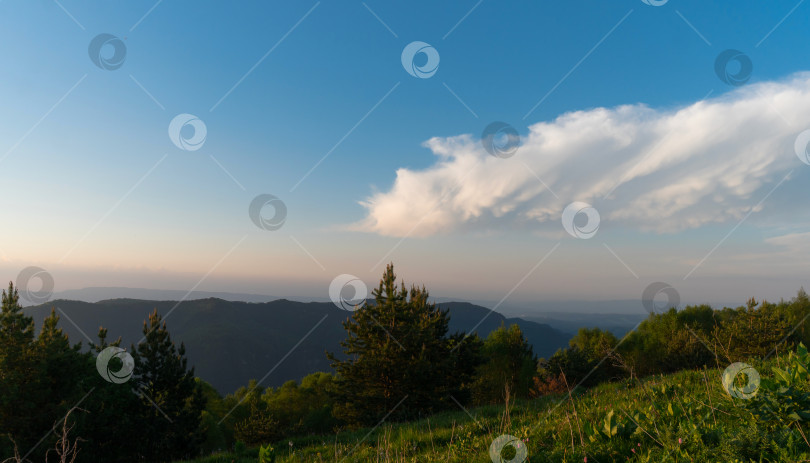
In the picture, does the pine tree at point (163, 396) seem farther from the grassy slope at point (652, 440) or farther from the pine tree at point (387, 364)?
the grassy slope at point (652, 440)

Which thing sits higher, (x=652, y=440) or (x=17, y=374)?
(x=652, y=440)

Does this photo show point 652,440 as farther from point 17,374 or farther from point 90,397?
point 17,374

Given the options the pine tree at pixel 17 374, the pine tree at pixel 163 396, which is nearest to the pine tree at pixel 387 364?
the pine tree at pixel 163 396

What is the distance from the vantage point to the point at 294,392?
99.1 m

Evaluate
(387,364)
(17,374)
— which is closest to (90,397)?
(17,374)

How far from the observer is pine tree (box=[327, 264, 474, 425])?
2584 cm

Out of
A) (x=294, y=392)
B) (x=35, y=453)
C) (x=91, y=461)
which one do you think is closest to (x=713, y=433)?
(x=35, y=453)

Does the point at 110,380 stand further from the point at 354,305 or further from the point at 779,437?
the point at 779,437

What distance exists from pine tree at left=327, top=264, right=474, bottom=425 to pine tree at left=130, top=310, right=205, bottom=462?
11974mm

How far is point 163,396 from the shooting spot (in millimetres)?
27844

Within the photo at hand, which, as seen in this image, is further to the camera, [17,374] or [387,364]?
[387,364]

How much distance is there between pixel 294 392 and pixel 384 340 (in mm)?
85365

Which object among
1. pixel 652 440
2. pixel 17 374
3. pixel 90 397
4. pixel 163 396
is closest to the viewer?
pixel 652 440

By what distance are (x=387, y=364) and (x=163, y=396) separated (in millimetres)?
17324
